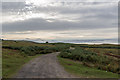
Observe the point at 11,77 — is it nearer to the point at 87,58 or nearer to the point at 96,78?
the point at 96,78

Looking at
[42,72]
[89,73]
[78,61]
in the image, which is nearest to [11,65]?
[42,72]

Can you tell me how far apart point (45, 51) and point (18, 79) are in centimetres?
2722

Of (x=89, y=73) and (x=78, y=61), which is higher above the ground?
(x=89, y=73)

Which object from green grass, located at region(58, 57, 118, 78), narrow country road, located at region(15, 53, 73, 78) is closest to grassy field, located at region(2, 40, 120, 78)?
green grass, located at region(58, 57, 118, 78)

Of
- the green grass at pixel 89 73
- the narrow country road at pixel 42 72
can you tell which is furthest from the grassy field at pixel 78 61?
the narrow country road at pixel 42 72

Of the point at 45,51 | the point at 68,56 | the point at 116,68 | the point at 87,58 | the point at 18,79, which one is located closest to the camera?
the point at 18,79

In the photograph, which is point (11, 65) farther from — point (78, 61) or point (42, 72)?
point (78, 61)

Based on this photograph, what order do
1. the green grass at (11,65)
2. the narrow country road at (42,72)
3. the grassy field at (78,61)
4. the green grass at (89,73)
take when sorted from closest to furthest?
the narrow country road at (42,72) → the green grass at (89,73) → the green grass at (11,65) → the grassy field at (78,61)

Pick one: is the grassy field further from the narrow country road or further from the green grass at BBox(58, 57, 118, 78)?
the narrow country road

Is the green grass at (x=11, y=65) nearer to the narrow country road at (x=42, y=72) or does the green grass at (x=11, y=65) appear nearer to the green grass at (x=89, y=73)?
the narrow country road at (x=42, y=72)

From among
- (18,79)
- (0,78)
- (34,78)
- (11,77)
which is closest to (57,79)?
(34,78)

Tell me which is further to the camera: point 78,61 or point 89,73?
point 78,61

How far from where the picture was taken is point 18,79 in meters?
10.8

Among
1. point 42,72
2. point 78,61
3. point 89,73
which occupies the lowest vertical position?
point 78,61
